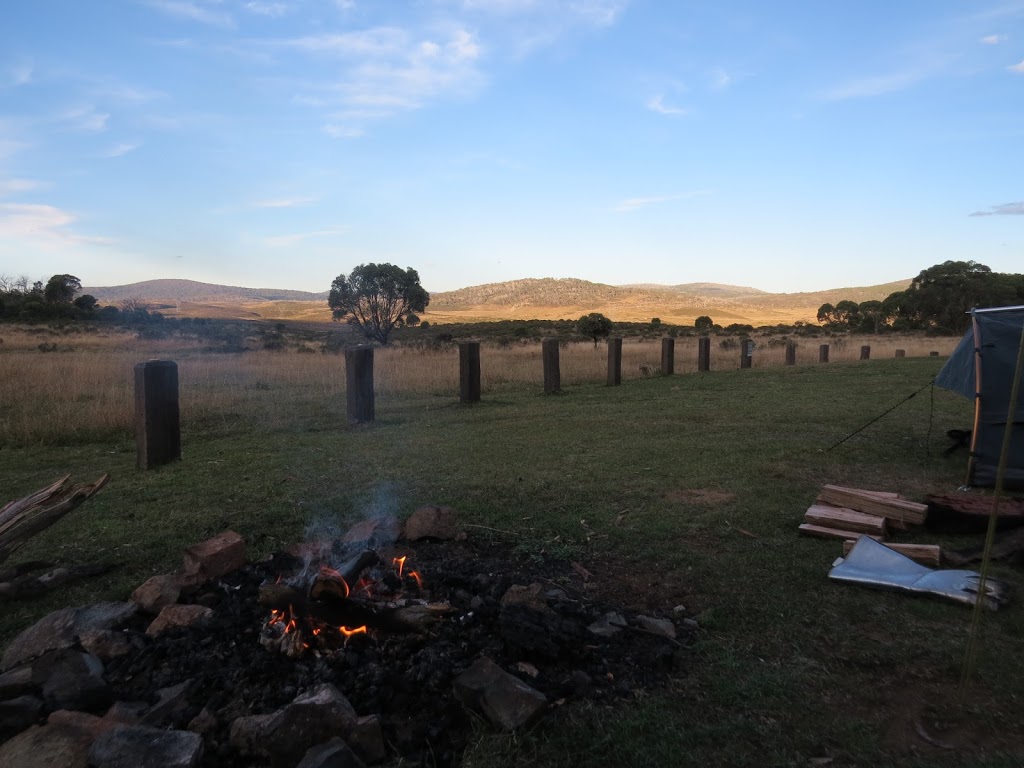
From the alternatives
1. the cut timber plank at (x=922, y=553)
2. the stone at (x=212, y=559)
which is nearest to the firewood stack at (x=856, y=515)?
the cut timber plank at (x=922, y=553)

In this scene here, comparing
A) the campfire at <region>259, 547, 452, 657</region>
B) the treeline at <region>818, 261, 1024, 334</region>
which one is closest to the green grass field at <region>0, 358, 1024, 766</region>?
the campfire at <region>259, 547, 452, 657</region>

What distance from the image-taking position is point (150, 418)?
7273mm

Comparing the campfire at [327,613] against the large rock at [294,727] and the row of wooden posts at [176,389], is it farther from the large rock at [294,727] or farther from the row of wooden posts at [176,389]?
the row of wooden posts at [176,389]

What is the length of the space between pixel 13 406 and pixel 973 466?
1306 centimetres

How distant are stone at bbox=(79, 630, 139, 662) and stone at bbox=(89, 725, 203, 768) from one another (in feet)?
2.62

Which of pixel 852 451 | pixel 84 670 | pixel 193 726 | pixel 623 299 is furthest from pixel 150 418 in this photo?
pixel 623 299

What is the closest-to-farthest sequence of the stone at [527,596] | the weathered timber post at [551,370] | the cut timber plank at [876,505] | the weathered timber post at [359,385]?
the stone at [527,596], the cut timber plank at [876,505], the weathered timber post at [359,385], the weathered timber post at [551,370]

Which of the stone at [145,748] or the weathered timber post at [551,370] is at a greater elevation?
the weathered timber post at [551,370]

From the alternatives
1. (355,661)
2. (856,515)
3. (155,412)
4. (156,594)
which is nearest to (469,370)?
(155,412)

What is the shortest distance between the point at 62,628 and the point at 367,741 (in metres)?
1.90

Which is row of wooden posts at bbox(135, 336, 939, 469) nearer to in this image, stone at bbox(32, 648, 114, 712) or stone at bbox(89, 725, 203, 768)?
stone at bbox(32, 648, 114, 712)

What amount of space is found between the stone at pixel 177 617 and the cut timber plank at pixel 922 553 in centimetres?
399

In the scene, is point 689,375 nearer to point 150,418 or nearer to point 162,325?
point 150,418

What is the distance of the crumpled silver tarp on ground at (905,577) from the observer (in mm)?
3766
